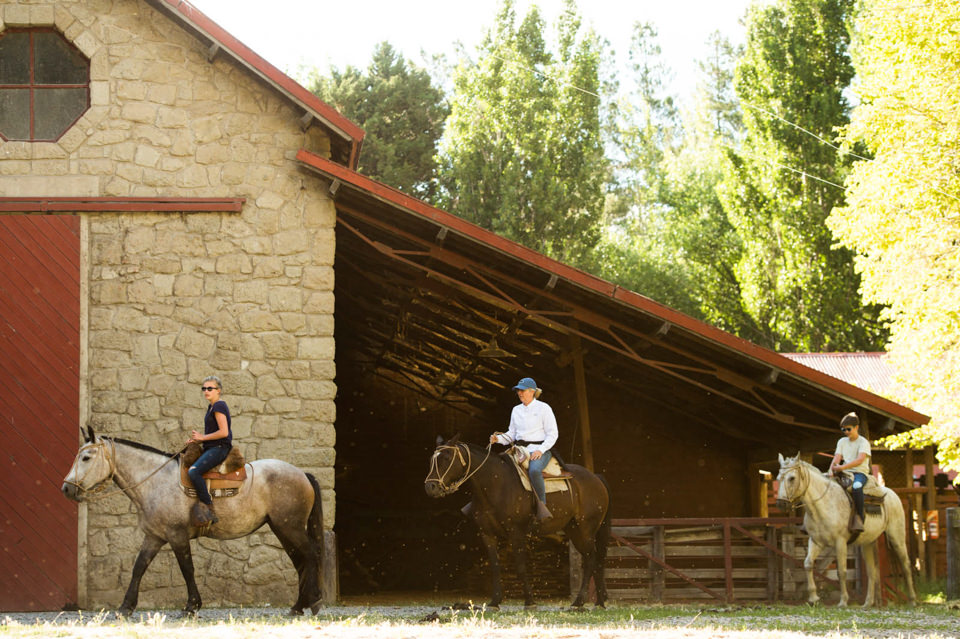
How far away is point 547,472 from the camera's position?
1148 cm

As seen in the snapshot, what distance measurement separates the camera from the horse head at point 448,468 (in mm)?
10805

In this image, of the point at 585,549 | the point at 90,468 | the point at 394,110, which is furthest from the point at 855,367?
the point at 90,468

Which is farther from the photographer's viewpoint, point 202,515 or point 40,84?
point 40,84

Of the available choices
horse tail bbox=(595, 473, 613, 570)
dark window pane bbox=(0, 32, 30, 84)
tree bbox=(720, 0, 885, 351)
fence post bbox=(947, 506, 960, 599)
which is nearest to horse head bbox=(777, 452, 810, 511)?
horse tail bbox=(595, 473, 613, 570)

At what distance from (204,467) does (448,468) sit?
216cm

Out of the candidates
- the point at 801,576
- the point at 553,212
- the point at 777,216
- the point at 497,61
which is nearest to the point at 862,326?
the point at 777,216

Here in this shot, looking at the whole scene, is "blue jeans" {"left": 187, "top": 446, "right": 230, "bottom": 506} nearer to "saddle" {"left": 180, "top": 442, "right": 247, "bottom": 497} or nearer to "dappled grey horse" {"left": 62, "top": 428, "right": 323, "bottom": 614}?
"saddle" {"left": 180, "top": 442, "right": 247, "bottom": 497}

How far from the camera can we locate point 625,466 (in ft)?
60.8

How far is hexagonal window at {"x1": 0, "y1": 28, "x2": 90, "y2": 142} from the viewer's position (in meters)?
12.8

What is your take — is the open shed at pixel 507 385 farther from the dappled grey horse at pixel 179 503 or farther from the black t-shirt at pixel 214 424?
the dappled grey horse at pixel 179 503

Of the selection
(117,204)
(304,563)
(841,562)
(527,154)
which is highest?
(527,154)

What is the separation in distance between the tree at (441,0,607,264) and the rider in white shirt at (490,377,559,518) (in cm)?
2586

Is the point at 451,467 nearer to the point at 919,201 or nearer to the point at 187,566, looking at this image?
the point at 187,566

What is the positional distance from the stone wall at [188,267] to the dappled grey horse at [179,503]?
5.50 feet
